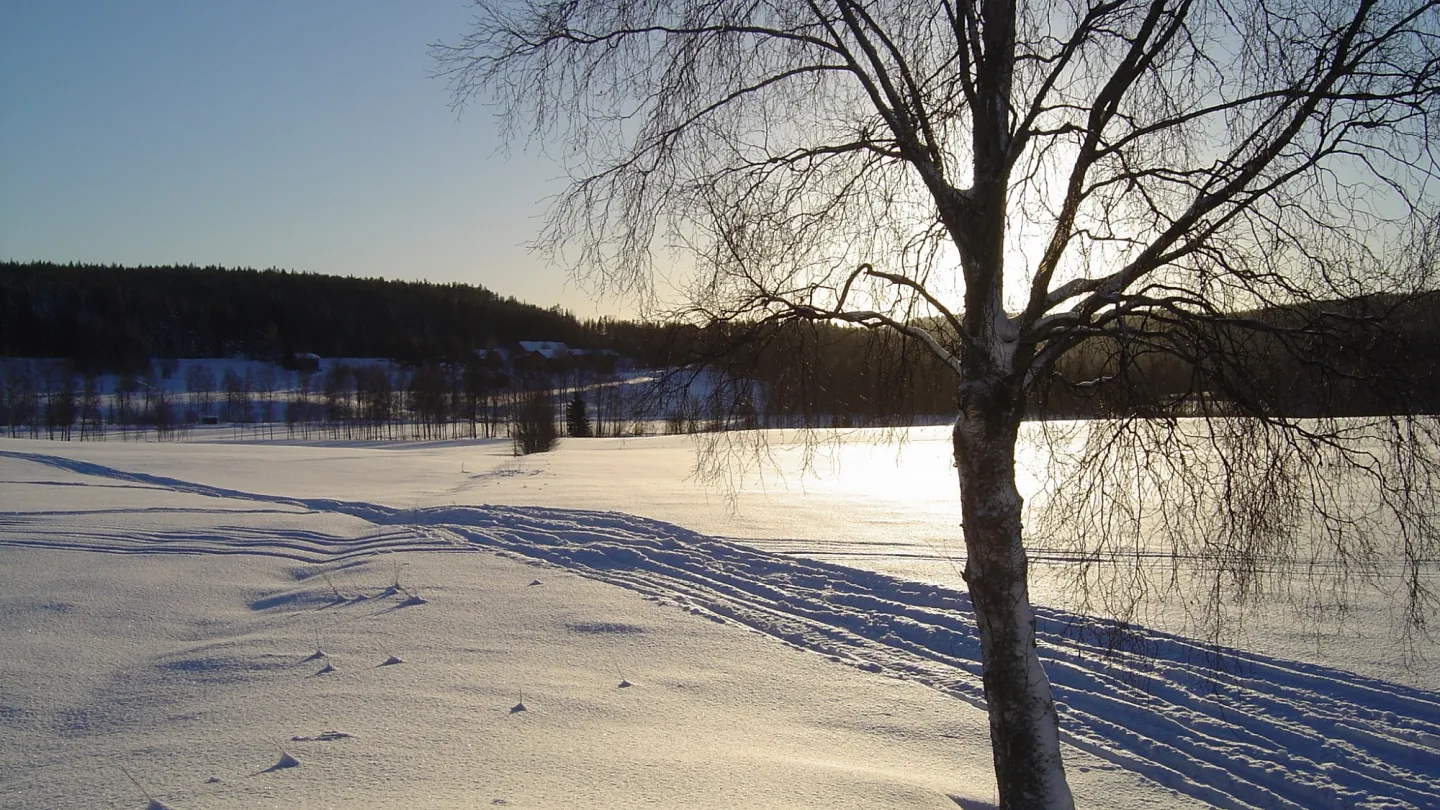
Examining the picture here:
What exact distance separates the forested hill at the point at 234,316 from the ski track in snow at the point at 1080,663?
92.4m

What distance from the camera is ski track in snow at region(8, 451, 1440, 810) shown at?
5.42 metres

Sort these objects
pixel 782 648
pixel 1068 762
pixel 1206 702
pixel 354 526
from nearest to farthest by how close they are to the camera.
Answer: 1. pixel 1068 762
2. pixel 1206 702
3. pixel 782 648
4. pixel 354 526

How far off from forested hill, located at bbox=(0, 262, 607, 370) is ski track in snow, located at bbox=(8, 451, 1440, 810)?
303ft

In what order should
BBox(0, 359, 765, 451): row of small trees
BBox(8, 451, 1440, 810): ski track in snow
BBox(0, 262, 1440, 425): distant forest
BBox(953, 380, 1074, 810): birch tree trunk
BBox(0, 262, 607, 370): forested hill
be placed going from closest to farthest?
BBox(0, 262, 1440, 425): distant forest
BBox(953, 380, 1074, 810): birch tree trunk
BBox(8, 451, 1440, 810): ski track in snow
BBox(0, 359, 765, 451): row of small trees
BBox(0, 262, 607, 370): forested hill

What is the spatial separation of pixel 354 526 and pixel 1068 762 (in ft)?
42.1

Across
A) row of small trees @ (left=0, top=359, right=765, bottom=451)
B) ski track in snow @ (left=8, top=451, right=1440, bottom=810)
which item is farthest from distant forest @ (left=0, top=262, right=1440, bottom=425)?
row of small trees @ (left=0, top=359, right=765, bottom=451)

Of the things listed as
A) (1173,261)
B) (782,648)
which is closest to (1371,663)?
(782,648)

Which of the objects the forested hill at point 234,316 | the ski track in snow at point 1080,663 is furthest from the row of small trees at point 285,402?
the ski track in snow at point 1080,663

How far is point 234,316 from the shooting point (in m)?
122

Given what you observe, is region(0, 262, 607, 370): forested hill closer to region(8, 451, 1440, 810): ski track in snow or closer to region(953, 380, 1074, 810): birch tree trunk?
region(8, 451, 1440, 810): ski track in snow

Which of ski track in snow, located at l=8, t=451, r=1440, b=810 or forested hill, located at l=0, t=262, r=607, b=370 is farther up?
forested hill, located at l=0, t=262, r=607, b=370

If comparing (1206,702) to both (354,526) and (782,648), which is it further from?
(354,526)

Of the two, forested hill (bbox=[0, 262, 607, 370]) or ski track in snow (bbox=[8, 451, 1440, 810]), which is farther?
forested hill (bbox=[0, 262, 607, 370])

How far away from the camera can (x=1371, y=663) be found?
7.03 metres
